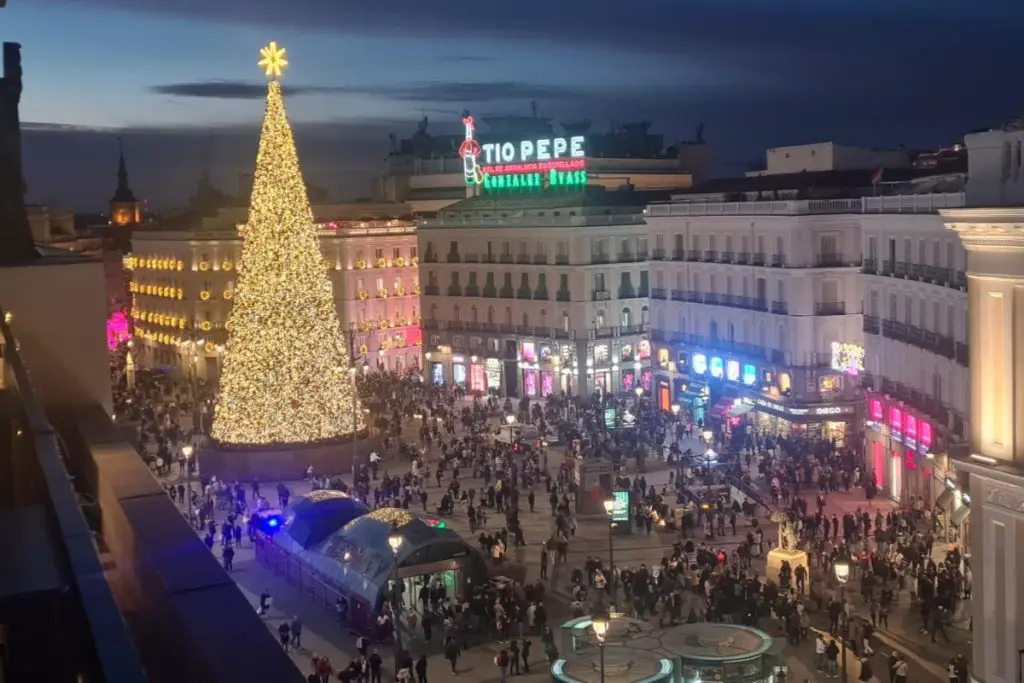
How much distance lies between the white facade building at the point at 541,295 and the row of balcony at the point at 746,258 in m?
4.06

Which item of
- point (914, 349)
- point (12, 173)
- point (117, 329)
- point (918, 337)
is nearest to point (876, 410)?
point (914, 349)

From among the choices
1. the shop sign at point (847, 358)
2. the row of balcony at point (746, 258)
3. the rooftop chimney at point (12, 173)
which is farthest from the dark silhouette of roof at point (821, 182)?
the rooftop chimney at point (12, 173)

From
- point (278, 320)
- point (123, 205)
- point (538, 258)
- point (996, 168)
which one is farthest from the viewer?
point (123, 205)

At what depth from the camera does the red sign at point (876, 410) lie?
3899 centimetres

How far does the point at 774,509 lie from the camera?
113 feet

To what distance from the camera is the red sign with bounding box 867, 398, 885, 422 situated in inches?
1535

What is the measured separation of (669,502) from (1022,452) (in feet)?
65.1

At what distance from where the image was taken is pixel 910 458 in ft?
117

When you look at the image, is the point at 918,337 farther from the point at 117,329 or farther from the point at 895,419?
the point at 117,329

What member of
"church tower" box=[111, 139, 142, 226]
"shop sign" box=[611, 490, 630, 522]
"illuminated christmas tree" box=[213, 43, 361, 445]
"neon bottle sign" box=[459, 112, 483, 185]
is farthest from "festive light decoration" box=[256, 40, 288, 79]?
"church tower" box=[111, 139, 142, 226]

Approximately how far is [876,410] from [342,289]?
39690mm

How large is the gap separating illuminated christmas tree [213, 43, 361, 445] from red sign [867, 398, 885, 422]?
18.2m

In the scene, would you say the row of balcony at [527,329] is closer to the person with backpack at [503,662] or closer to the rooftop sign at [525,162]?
the rooftop sign at [525,162]

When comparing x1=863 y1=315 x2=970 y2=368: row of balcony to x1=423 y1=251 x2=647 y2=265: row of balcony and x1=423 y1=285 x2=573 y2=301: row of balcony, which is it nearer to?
x1=423 y1=251 x2=647 y2=265: row of balcony
